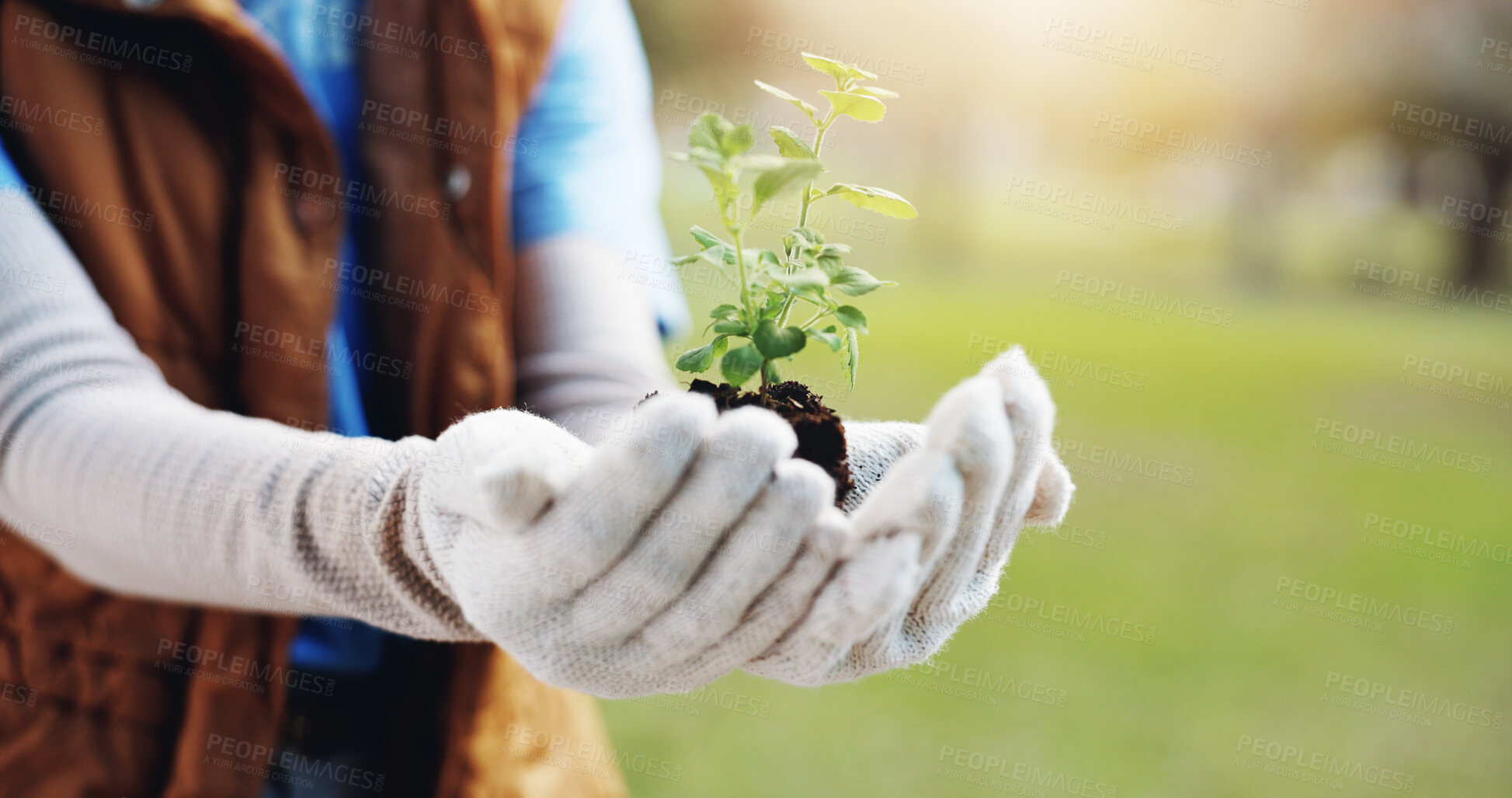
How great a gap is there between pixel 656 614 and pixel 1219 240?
13164mm

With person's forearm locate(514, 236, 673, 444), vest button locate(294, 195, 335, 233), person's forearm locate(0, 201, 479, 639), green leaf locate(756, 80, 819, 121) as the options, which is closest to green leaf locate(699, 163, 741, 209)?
green leaf locate(756, 80, 819, 121)

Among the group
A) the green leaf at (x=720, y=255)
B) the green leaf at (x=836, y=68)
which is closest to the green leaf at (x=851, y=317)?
the green leaf at (x=720, y=255)

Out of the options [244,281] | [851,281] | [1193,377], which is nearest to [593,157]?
[244,281]

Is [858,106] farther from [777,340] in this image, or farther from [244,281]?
[244,281]

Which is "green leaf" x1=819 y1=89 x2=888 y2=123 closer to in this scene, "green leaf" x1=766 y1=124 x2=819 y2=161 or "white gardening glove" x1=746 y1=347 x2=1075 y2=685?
"green leaf" x1=766 y1=124 x2=819 y2=161

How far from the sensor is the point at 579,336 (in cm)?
141

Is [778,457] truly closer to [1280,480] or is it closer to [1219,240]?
[1280,480]

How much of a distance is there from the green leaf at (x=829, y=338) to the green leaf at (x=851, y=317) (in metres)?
0.02

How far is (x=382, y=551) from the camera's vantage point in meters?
0.90

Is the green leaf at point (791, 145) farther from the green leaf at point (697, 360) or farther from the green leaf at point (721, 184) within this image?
the green leaf at point (697, 360)

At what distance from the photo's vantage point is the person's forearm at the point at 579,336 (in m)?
1.37

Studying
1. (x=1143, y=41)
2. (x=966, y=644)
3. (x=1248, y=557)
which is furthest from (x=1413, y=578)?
(x=1143, y=41)

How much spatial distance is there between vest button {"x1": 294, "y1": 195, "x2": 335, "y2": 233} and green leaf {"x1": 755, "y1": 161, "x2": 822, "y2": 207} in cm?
67

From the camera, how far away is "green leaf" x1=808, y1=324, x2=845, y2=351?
918 mm
